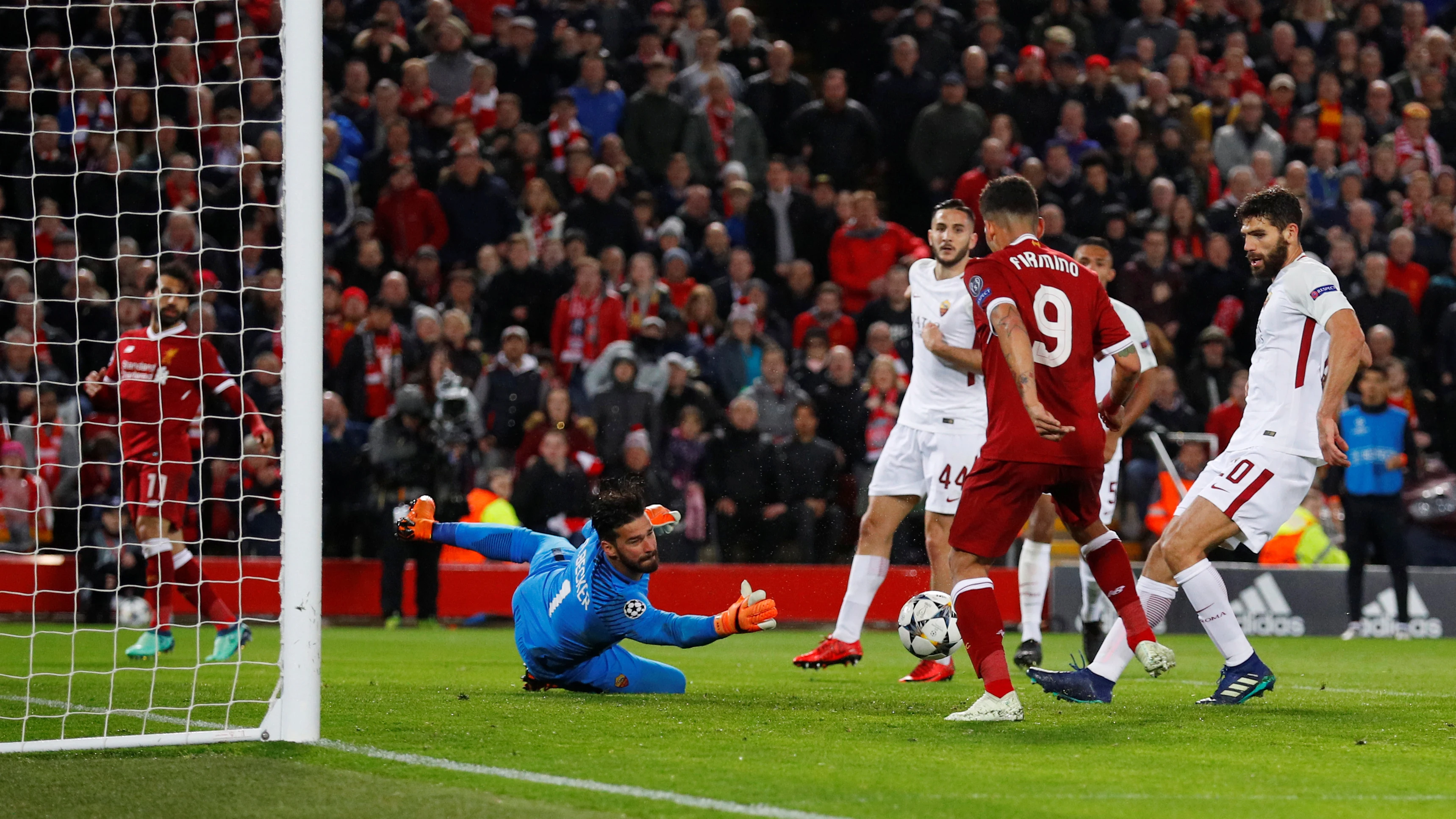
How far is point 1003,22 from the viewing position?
1917cm

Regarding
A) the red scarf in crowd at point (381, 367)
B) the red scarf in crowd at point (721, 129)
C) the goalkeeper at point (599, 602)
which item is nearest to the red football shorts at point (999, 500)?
the goalkeeper at point (599, 602)

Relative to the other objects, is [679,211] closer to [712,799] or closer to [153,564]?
[153,564]

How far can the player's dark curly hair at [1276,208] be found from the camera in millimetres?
7320

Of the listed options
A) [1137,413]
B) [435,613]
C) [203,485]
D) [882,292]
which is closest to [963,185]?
[882,292]

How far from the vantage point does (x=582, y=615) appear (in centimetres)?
720

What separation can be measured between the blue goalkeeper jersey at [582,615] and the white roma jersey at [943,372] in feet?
6.73

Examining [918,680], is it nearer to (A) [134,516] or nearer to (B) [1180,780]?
(B) [1180,780]

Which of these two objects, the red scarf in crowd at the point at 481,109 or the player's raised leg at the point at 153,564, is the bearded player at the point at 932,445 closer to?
the player's raised leg at the point at 153,564

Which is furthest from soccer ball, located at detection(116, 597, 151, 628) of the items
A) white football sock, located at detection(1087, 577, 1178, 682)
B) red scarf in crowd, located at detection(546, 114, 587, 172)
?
white football sock, located at detection(1087, 577, 1178, 682)

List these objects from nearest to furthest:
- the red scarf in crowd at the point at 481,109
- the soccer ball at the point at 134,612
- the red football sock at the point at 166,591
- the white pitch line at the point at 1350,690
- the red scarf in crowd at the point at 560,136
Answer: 1. the white pitch line at the point at 1350,690
2. the red football sock at the point at 166,591
3. the soccer ball at the point at 134,612
4. the red scarf in crowd at the point at 560,136
5. the red scarf in crowd at the point at 481,109

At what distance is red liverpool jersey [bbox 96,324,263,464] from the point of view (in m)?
10.2

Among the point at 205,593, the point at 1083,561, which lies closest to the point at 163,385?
the point at 205,593

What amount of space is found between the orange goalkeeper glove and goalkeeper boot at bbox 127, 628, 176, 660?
4.95 m

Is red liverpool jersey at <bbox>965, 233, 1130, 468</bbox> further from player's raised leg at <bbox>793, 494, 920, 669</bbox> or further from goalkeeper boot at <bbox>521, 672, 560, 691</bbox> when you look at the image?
goalkeeper boot at <bbox>521, 672, 560, 691</bbox>
